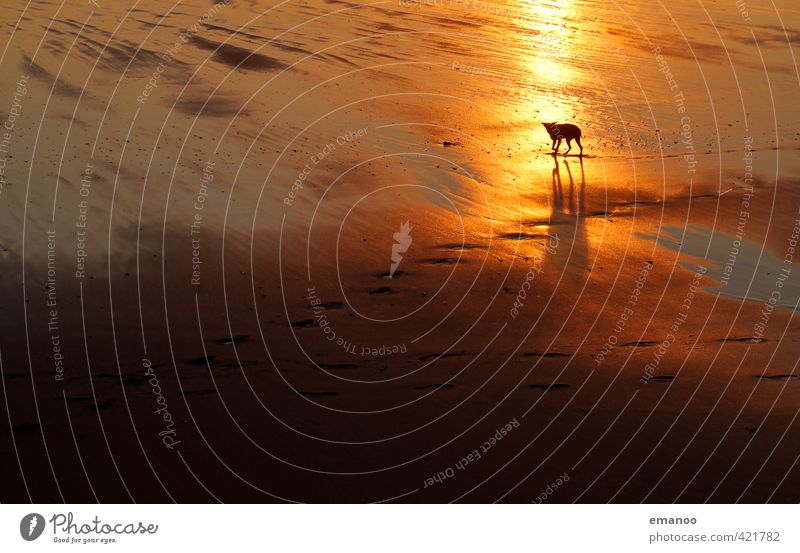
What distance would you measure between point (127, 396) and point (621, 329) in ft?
14.0

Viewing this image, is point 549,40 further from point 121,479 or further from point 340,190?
point 121,479

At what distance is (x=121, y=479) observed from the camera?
307 inches

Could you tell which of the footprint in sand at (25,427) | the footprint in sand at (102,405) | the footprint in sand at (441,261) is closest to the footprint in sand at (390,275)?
the footprint in sand at (441,261)

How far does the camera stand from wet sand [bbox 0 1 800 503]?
8102mm

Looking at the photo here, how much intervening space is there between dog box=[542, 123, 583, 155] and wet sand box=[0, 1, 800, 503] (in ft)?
0.73

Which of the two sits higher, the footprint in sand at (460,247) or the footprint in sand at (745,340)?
the footprint in sand at (460,247)

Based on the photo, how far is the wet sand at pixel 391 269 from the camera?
810 centimetres

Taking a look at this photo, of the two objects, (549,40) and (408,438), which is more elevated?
(549,40)

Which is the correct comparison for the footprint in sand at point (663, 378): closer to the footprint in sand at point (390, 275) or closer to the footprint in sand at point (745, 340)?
the footprint in sand at point (745, 340)

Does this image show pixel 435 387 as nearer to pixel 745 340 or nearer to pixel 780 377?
pixel 745 340

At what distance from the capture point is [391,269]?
10.1 metres

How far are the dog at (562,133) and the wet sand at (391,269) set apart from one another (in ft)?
0.73

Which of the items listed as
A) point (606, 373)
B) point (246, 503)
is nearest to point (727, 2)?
point (606, 373)

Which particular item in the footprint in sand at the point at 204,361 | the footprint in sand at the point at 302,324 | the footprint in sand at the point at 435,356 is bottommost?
the footprint in sand at the point at 435,356
